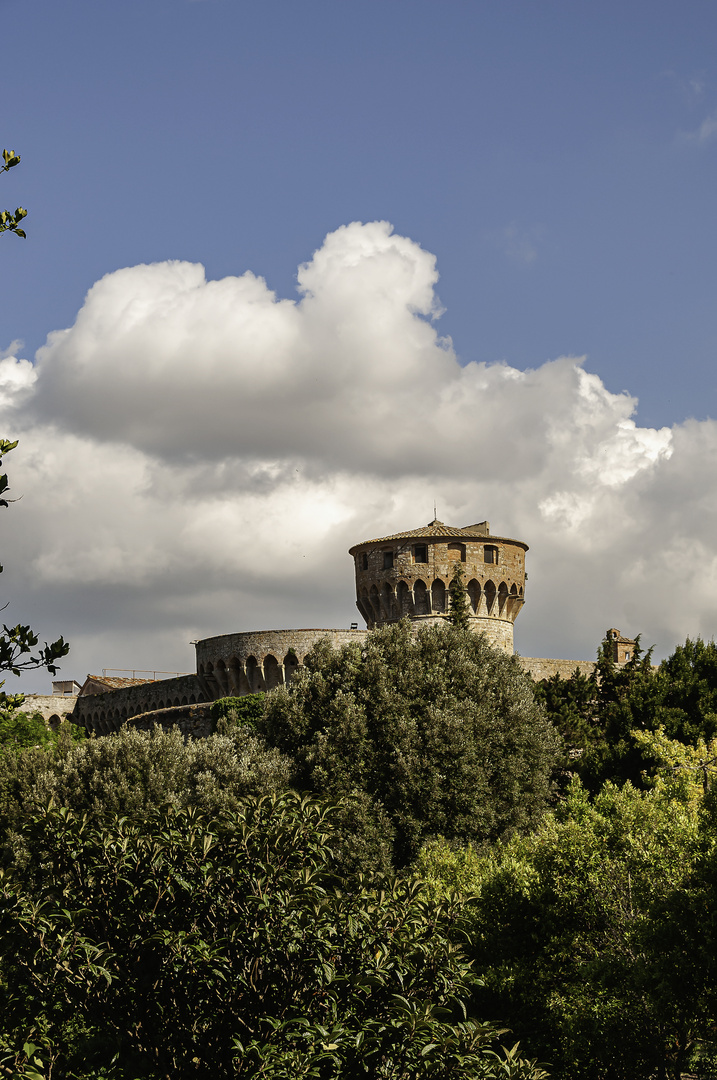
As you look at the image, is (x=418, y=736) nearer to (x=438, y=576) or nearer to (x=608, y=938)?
(x=608, y=938)

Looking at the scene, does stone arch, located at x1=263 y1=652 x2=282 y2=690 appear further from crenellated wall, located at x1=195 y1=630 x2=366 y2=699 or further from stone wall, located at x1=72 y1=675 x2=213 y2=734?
stone wall, located at x1=72 y1=675 x2=213 y2=734

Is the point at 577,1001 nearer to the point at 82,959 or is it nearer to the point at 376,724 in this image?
the point at 82,959

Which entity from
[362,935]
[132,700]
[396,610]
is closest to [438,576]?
[396,610]

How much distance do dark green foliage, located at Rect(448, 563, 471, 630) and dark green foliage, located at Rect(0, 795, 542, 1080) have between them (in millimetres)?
28809

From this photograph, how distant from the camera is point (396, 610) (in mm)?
46750

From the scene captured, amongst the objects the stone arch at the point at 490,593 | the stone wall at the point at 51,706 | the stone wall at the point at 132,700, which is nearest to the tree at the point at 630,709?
the stone arch at the point at 490,593

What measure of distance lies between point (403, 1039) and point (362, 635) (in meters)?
34.9

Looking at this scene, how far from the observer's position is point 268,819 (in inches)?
431

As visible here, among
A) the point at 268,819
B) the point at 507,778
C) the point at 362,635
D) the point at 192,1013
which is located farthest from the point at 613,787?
the point at 362,635

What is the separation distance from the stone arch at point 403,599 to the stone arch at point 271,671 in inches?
246

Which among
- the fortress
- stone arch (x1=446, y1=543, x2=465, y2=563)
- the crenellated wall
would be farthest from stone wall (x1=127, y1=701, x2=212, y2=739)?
stone arch (x1=446, y1=543, x2=465, y2=563)

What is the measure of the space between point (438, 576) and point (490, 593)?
2.82 meters

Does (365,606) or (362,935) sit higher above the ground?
(365,606)

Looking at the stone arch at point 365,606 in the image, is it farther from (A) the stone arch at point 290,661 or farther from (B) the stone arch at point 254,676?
(B) the stone arch at point 254,676
